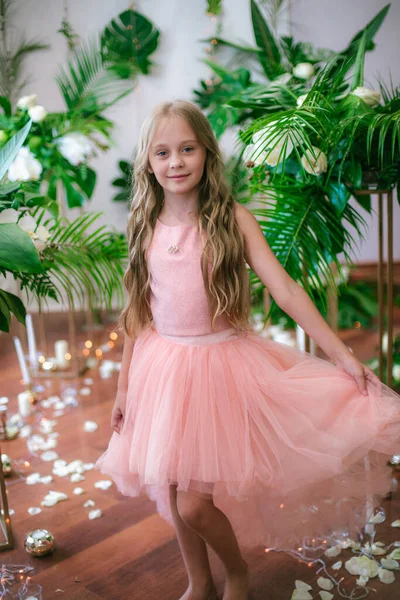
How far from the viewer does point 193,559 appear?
185 cm

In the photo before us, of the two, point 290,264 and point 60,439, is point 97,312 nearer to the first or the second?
point 60,439

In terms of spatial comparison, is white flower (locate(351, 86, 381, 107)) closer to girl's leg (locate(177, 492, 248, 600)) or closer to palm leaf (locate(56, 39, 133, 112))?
girl's leg (locate(177, 492, 248, 600))

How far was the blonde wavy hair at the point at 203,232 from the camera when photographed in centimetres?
173

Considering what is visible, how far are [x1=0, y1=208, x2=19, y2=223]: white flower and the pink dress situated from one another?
0.45 metres

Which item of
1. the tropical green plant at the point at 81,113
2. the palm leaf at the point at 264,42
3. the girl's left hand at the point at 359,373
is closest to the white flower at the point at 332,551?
the girl's left hand at the point at 359,373

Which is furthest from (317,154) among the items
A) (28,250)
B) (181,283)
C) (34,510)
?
(34,510)

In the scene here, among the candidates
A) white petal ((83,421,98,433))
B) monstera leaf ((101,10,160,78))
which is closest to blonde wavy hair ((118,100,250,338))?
white petal ((83,421,98,433))

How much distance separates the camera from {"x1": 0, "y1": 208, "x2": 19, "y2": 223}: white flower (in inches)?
76.2

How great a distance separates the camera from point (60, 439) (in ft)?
10.1

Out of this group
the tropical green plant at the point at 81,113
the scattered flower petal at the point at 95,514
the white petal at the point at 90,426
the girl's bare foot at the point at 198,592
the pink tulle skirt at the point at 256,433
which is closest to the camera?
Result: the pink tulle skirt at the point at 256,433

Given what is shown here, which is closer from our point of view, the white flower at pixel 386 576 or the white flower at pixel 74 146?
the white flower at pixel 386 576

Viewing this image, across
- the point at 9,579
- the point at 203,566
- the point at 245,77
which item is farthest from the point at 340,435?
the point at 245,77

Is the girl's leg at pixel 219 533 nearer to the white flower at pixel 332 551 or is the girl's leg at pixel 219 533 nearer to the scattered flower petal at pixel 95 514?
the white flower at pixel 332 551

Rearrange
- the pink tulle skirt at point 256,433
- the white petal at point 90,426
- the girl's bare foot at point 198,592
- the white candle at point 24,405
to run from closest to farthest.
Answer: the pink tulle skirt at point 256,433
the girl's bare foot at point 198,592
the white petal at point 90,426
the white candle at point 24,405
